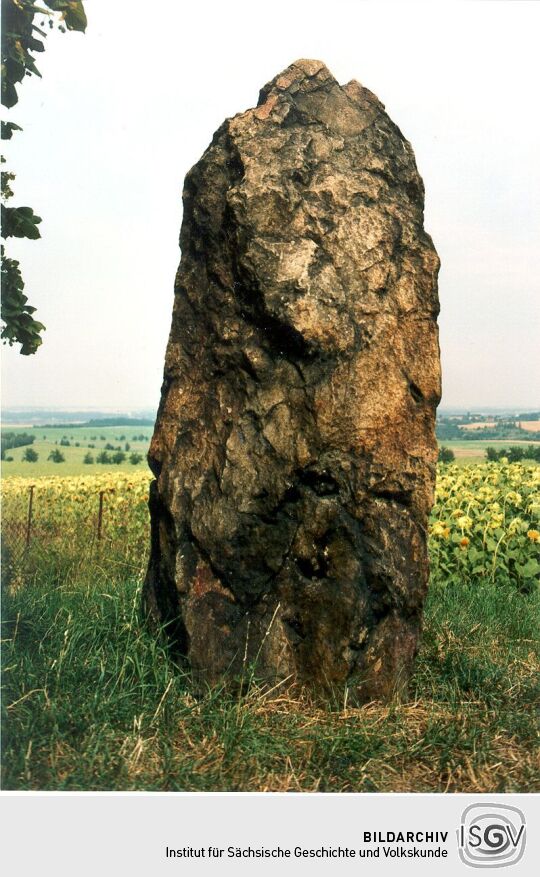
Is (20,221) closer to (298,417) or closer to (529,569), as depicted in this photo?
(298,417)

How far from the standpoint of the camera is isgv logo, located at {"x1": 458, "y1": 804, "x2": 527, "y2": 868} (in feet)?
9.89

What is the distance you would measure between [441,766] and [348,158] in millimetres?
2631

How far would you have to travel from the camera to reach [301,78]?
406 centimetres

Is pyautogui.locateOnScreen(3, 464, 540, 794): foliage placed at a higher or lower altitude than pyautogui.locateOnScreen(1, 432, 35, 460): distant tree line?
lower

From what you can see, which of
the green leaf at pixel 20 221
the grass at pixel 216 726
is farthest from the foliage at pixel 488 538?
the green leaf at pixel 20 221

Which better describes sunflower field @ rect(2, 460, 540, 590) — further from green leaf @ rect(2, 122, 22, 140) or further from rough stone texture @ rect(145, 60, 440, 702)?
green leaf @ rect(2, 122, 22, 140)

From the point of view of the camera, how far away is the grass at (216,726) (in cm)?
319

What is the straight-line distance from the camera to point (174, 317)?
4.04 metres

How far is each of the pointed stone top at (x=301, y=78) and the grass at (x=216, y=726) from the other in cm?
252

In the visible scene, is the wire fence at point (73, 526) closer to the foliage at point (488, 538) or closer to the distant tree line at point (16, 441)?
the distant tree line at point (16, 441)

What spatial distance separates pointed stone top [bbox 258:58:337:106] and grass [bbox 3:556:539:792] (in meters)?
2.52

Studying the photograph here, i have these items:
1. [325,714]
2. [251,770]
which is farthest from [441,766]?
[251,770]

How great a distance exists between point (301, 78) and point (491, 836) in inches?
129

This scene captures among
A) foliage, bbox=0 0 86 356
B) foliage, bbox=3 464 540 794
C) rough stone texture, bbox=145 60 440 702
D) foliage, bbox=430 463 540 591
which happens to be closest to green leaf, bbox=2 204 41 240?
foliage, bbox=0 0 86 356
